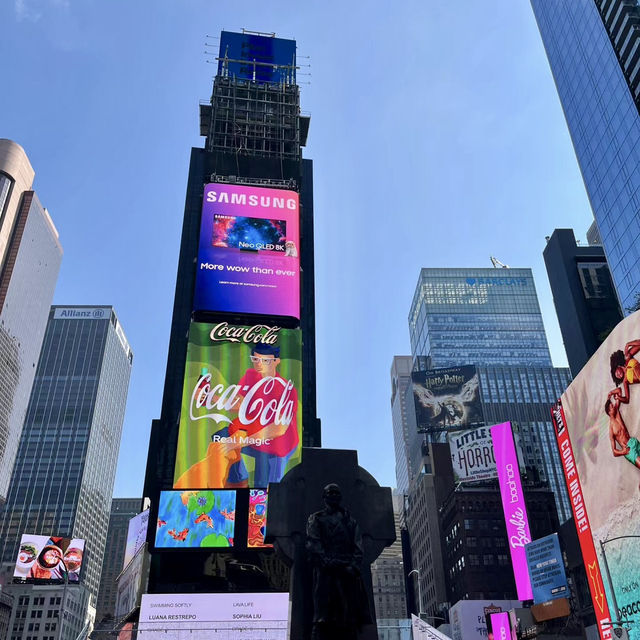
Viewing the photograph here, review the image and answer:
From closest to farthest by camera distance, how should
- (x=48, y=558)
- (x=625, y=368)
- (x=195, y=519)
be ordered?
(x=625, y=368), (x=195, y=519), (x=48, y=558)

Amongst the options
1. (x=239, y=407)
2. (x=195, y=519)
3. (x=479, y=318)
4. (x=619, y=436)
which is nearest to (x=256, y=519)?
(x=195, y=519)

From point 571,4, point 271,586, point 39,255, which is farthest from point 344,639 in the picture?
point 39,255

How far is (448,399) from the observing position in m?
106

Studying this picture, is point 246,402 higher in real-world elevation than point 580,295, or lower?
lower

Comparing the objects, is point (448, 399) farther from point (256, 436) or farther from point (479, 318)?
point (479, 318)

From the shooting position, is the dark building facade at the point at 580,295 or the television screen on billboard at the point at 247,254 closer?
the television screen on billboard at the point at 247,254

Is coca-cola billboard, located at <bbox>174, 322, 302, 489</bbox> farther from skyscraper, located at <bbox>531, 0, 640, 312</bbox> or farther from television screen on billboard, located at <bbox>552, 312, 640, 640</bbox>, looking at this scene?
skyscraper, located at <bbox>531, 0, 640, 312</bbox>

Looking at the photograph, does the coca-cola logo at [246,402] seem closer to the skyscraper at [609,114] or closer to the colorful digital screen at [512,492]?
the colorful digital screen at [512,492]

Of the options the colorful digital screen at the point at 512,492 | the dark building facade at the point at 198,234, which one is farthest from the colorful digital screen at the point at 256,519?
the colorful digital screen at the point at 512,492

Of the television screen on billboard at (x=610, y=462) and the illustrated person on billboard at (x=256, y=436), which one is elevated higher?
the illustrated person on billboard at (x=256, y=436)

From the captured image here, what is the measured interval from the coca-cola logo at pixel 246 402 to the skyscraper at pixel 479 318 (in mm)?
122792

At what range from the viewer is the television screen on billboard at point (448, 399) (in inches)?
4107

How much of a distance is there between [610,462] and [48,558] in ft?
275

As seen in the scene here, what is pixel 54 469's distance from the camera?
184875mm
